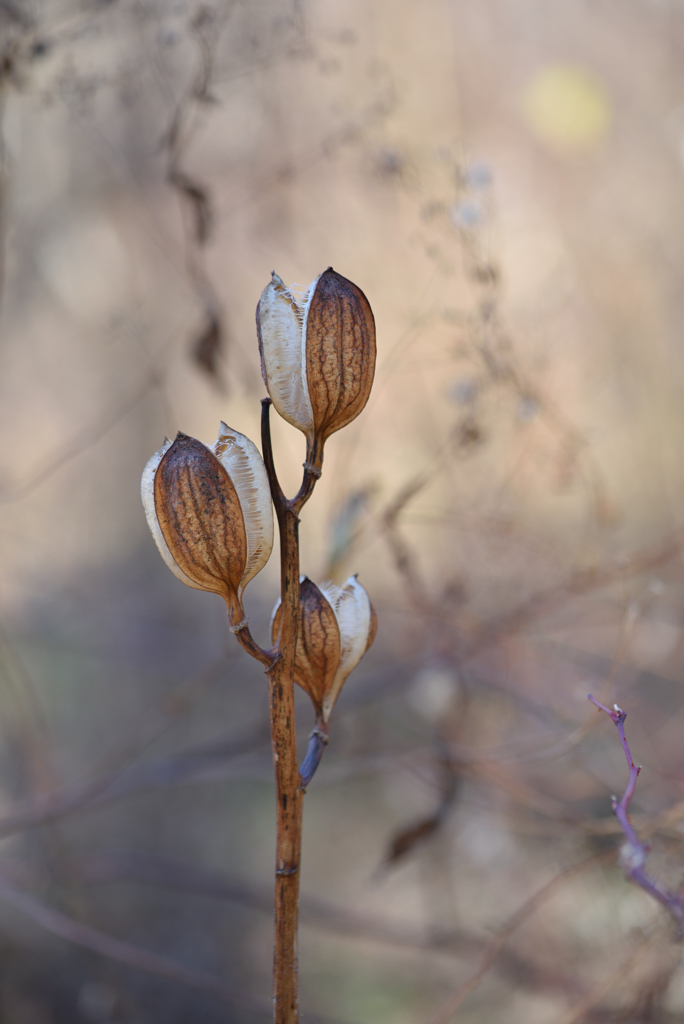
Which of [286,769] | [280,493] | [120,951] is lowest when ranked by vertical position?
[120,951]

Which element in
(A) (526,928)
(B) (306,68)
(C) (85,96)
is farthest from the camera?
(B) (306,68)

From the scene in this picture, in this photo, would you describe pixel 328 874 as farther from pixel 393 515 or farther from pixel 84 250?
pixel 84 250

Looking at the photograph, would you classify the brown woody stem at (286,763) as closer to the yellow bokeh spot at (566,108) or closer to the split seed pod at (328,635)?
the split seed pod at (328,635)

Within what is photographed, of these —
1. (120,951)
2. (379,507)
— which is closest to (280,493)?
(120,951)

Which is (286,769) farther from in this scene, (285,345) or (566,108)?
(566,108)

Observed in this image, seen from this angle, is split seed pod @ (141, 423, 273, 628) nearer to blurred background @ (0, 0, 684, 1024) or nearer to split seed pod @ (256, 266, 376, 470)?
split seed pod @ (256, 266, 376, 470)

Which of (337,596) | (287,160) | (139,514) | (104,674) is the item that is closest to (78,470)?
(139,514)

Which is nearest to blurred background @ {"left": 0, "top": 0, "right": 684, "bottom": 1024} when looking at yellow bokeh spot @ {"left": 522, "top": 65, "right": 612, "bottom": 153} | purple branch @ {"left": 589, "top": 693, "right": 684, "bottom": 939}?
yellow bokeh spot @ {"left": 522, "top": 65, "right": 612, "bottom": 153}
